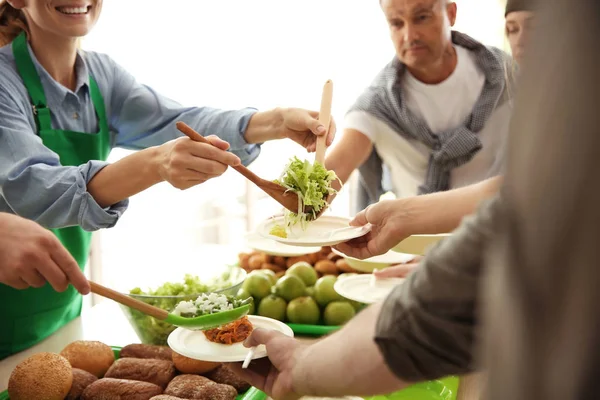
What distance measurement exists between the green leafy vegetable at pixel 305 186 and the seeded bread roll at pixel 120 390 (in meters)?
0.61

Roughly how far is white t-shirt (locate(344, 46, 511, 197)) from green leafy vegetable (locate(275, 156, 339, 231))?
87 centimetres

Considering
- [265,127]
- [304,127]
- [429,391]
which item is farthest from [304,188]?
[429,391]

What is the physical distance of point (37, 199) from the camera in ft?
5.32

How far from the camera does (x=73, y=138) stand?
1.96 metres

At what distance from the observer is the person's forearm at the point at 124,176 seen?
5.36ft

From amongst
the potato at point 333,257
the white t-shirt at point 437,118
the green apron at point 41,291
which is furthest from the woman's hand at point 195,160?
the white t-shirt at point 437,118

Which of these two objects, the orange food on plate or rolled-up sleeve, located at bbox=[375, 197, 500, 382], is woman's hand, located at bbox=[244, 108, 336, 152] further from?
rolled-up sleeve, located at bbox=[375, 197, 500, 382]

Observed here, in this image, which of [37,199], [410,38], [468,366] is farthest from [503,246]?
[410,38]

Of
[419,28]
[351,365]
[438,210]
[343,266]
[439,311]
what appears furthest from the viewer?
[419,28]

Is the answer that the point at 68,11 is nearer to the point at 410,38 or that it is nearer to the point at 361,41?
the point at 410,38

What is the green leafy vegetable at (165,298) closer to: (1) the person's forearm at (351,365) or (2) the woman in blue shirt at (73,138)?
(2) the woman in blue shirt at (73,138)

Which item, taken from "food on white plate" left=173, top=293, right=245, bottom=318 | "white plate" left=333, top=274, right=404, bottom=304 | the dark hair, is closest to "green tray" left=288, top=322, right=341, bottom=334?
"white plate" left=333, top=274, right=404, bottom=304

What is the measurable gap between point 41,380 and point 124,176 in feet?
1.81

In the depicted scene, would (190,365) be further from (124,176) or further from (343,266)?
(343,266)
